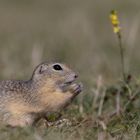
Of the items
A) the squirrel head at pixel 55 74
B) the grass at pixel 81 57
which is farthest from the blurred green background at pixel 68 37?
the squirrel head at pixel 55 74

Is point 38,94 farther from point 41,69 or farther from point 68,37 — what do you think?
point 68,37

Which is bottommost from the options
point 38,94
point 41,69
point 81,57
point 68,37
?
point 68,37

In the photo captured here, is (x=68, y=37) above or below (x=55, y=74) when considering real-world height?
below

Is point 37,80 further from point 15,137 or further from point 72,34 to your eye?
point 72,34

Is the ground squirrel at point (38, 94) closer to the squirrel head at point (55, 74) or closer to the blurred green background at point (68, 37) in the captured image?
the squirrel head at point (55, 74)

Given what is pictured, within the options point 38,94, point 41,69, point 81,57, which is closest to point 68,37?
point 81,57

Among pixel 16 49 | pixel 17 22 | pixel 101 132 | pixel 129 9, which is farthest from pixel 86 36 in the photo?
pixel 101 132

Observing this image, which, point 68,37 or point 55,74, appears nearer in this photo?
point 55,74
